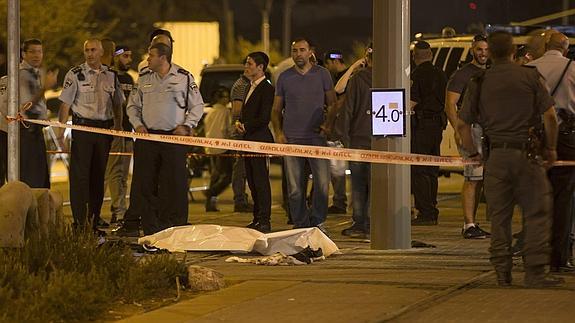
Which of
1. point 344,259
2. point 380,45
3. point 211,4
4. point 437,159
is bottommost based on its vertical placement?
point 344,259

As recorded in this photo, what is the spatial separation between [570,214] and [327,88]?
A: 12.6 feet

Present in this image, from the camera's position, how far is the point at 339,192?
18.5m

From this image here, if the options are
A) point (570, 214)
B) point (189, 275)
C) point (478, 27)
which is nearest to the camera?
point (189, 275)

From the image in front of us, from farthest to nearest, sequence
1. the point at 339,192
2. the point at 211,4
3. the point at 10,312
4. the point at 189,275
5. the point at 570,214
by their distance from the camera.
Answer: the point at 211,4 < the point at 339,192 < the point at 570,214 < the point at 189,275 < the point at 10,312

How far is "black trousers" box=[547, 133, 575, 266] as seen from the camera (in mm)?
12078

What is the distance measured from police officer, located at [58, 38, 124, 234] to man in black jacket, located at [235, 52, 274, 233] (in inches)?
66.1

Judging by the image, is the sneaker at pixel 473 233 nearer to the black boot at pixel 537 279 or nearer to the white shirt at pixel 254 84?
the white shirt at pixel 254 84

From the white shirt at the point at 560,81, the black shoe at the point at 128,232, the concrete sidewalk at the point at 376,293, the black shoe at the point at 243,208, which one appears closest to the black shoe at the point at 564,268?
the concrete sidewalk at the point at 376,293

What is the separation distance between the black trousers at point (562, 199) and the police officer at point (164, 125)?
4.00m

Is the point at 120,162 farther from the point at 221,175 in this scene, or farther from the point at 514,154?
the point at 514,154

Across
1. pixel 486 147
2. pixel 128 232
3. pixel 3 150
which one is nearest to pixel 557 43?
pixel 486 147

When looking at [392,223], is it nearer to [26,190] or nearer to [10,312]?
[26,190]

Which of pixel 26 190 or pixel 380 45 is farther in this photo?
pixel 380 45

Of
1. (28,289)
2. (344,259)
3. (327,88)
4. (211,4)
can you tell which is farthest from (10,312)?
(211,4)
